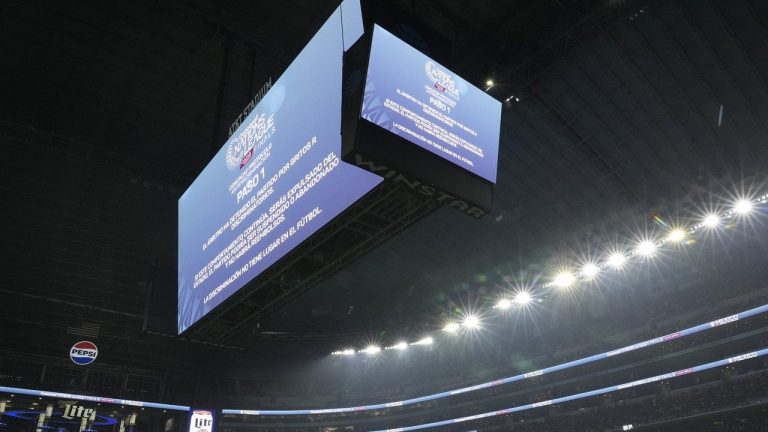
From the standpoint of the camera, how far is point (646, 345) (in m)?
23.3

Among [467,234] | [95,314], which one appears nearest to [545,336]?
[467,234]

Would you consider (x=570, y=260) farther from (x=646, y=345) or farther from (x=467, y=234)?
(x=646, y=345)

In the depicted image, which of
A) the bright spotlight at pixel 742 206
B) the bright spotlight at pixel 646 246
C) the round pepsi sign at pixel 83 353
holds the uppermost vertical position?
the bright spotlight at pixel 742 206

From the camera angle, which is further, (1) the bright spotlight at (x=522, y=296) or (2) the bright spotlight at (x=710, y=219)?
(1) the bright spotlight at (x=522, y=296)

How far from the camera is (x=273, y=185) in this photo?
687 cm

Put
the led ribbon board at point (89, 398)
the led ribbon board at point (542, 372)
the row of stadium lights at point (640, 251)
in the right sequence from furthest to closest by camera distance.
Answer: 1. the led ribbon board at point (542, 372)
2. the led ribbon board at point (89, 398)
3. the row of stadium lights at point (640, 251)

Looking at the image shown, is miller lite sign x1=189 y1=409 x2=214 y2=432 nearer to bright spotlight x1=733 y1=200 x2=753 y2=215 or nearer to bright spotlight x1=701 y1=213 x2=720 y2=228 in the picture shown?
bright spotlight x1=701 y1=213 x2=720 y2=228

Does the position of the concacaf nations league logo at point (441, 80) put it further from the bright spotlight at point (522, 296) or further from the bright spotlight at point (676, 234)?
the bright spotlight at point (522, 296)

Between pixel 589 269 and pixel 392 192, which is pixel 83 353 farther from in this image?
pixel 392 192

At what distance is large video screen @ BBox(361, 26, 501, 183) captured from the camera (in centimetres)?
529

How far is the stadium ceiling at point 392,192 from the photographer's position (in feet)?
35.1

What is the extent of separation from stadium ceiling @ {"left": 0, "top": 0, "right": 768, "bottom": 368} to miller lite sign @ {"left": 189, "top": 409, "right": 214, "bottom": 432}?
14.3 feet

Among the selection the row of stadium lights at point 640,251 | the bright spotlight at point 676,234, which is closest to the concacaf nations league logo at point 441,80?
the row of stadium lights at point 640,251

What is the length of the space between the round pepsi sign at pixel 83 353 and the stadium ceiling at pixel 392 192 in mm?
1397
